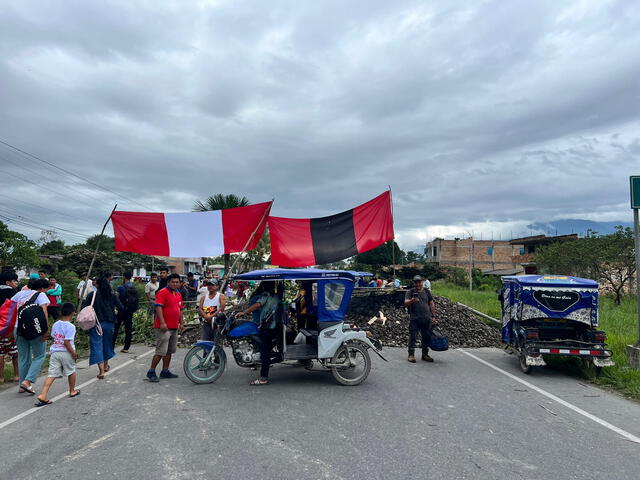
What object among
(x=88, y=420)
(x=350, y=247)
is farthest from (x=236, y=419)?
(x=350, y=247)

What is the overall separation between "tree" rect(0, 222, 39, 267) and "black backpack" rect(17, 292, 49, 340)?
19.6 metres

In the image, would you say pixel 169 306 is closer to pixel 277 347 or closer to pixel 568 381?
pixel 277 347

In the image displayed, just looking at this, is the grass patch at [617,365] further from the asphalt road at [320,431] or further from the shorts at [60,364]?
the shorts at [60,364]

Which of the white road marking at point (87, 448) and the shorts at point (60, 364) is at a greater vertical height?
the shorts at point (60, 364)

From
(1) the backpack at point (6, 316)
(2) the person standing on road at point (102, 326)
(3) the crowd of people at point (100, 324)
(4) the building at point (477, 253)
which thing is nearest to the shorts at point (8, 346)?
(3) the crowd of people at point (100, 324)

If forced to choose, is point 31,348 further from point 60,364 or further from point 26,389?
point 60,364

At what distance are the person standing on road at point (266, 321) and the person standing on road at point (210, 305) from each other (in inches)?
59.0

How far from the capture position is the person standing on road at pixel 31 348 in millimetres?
7121

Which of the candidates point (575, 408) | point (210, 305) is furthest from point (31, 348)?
point (575, 408)

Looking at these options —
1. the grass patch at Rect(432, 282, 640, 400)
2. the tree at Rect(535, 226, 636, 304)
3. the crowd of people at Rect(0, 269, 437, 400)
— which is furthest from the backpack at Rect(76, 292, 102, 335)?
the tree at Rect(535, 226, 636, 304)

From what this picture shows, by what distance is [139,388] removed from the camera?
756 cm

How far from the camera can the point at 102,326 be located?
8508mm

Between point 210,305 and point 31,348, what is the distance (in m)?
3.35

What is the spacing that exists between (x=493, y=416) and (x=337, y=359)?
109 inches
